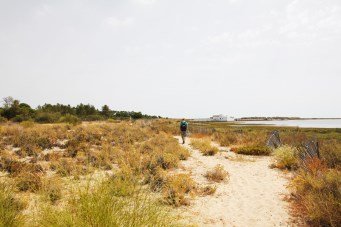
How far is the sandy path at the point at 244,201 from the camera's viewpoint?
6.65 meters

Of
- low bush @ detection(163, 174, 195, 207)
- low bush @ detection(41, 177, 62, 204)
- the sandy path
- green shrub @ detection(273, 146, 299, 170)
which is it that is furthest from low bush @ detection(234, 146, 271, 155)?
low bush @ detection(41, 177, 62, 204)

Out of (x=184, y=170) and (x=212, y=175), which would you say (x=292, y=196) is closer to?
(x=212, y=175)

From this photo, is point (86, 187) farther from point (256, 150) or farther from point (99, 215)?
point (256, 150)

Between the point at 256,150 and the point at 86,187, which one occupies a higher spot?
the point at 86,187

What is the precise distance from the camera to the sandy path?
6648 mm

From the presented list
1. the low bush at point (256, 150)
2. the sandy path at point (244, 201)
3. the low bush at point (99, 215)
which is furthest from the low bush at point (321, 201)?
the low bush at point (256, 150)

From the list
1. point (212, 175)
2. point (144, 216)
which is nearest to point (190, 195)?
point (212, 175)

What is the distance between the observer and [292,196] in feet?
27.1

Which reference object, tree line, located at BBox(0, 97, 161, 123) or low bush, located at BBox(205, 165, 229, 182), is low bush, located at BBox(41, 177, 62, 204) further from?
tree line, located at BBox(0, 97, 161, 123)

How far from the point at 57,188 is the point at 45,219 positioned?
156 inches

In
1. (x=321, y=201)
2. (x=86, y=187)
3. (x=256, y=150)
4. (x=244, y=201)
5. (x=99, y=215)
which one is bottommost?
(x=244, y=201)

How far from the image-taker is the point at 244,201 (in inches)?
320

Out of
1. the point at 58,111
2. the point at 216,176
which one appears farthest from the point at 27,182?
the point at 58,111

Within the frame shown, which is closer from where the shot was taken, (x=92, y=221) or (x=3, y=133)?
(x=92, y=221)
